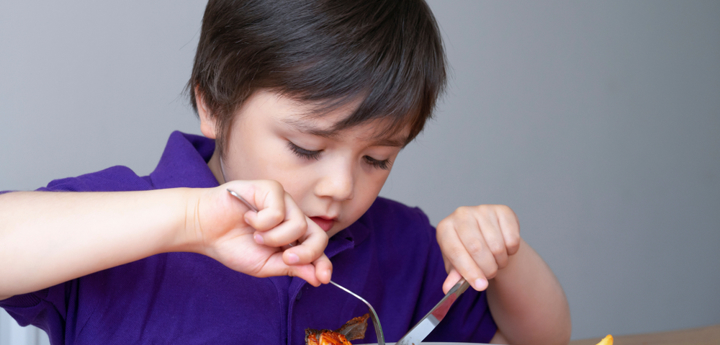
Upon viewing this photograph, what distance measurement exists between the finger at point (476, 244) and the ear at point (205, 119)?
14.0 inches

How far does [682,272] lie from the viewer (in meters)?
2.32

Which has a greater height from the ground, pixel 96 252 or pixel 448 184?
pixel 96 252

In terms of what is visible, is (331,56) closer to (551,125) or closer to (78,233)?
(78,233)

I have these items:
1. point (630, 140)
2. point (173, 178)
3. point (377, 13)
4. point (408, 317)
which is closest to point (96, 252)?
point (173, 178)

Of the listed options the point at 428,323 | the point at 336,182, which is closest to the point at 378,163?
the point at 336,182

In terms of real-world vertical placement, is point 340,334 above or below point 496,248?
below

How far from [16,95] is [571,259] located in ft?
5.98

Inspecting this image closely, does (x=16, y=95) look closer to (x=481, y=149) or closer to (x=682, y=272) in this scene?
(x=481, y=149)

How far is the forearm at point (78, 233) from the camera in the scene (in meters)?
0.54

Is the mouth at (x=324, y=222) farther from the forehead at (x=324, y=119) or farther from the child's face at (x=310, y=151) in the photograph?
the forehead at (x=324, y=119)

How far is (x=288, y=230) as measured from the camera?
1.77 feet

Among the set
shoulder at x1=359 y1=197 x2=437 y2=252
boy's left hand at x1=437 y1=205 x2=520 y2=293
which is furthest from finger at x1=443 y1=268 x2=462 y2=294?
shoulder at x1=359 y1=197 x2=437 y2=252

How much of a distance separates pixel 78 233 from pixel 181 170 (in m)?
0.23

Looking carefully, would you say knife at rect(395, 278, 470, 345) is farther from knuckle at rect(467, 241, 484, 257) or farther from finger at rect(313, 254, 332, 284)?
finger at rect(313, 254, 332, 284)
